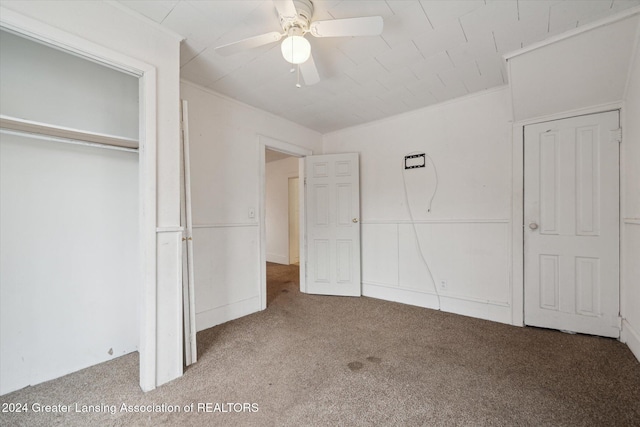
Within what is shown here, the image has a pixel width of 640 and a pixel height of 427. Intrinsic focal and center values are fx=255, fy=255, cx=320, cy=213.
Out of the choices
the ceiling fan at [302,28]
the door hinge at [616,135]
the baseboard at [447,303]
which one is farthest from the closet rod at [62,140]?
the door hinge at [616,135]

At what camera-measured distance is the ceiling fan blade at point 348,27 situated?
1.39 m

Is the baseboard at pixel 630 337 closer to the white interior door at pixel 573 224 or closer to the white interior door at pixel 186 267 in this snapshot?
the white interior door at pixel 573 224

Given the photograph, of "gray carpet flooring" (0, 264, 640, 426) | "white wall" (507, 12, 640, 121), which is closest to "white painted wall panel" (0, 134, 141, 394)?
"gray carpet flooring" (0, 264, 640, 426)

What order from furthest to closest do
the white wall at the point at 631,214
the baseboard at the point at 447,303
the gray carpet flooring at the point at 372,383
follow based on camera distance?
the baseboard at the point at 447,303, the white wall at the point at 631,214, the gray carpet flooring at the point at 372,383

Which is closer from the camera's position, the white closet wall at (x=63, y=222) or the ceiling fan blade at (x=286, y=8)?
the ceiling fan blade at (x=286, y=8)

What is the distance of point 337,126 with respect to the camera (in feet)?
12.1

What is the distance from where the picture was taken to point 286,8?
55.7 inches

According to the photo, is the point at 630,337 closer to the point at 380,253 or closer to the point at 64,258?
the point at 380,253

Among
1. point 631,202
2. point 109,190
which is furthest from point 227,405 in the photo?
point 631,202

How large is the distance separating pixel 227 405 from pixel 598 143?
352 centimetres

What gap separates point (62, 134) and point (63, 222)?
606 millimetres

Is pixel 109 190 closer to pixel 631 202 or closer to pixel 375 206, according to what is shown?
pixel 375 206

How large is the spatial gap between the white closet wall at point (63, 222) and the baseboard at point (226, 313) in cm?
54

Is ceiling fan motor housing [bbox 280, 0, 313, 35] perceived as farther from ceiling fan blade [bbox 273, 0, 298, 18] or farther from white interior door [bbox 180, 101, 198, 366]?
white interior door [bbox 180, 101, 198, 366]
